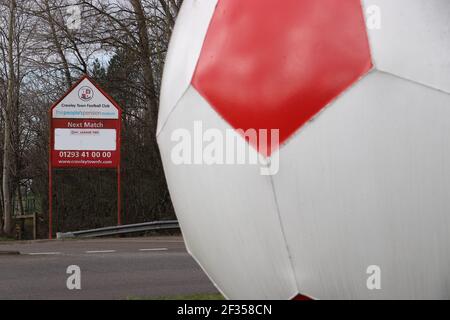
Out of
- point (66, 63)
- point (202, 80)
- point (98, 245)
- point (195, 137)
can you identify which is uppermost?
point (66, 63)

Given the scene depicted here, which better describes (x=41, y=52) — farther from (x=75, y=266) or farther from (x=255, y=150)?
(x=255, y=150)

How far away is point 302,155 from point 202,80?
2.12 feet

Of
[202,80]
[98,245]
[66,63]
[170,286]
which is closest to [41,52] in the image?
[66,63]

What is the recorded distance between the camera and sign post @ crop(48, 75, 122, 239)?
20.3 meters

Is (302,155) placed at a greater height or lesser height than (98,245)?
greater

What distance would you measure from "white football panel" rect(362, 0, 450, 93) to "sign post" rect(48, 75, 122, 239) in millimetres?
17270

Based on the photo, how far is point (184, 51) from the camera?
3826 millimetres

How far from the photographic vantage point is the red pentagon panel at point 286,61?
131 inches

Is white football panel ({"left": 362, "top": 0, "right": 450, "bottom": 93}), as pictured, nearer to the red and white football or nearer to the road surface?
the red and white football

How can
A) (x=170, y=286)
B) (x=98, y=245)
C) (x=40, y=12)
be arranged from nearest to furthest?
(x=170, y=286) → (x=98, y=245) → (x=40, y=12)

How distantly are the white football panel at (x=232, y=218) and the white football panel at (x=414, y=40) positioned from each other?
2.30 feet

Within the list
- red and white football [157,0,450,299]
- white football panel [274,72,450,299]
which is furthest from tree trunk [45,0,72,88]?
white football panel [274,72,450,299]

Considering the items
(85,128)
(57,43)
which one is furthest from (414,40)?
(57,43)

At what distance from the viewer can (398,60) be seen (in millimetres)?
3270
